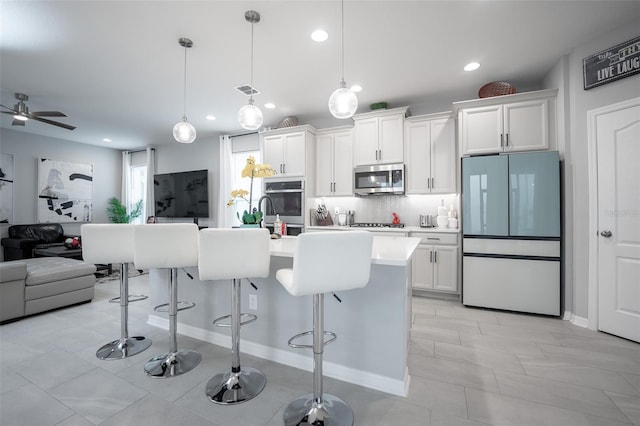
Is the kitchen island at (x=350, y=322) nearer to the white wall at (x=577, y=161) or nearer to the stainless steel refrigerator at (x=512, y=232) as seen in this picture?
the stainless steel refrigerator at (x=512, y=232)

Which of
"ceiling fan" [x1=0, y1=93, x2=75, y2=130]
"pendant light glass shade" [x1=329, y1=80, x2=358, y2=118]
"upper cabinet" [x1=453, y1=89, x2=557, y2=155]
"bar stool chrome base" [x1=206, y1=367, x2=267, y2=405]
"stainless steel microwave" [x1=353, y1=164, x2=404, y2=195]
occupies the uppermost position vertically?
"ceiling fan" [x1=0, y1=93, x2=75, y2=130]

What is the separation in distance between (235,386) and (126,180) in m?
7.45

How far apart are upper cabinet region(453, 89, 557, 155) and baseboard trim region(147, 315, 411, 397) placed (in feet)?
9.31

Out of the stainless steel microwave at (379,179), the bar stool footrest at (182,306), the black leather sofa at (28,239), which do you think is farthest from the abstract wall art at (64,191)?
the stainless steel microwave at (379,179)

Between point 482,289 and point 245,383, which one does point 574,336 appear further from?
point 245,383

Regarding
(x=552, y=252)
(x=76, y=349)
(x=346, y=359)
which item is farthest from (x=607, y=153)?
(x=76, y=349)

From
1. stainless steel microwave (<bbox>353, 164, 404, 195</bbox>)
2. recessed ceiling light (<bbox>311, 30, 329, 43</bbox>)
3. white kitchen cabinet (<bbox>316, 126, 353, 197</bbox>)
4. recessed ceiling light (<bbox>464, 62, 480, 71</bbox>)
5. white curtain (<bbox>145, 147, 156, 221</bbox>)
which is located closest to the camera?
recessed ceiling light (<bbox>311, 30, 329, 43</bbox>)

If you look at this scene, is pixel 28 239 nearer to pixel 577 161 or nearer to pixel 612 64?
pixel 577 161

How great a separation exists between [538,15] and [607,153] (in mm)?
1464

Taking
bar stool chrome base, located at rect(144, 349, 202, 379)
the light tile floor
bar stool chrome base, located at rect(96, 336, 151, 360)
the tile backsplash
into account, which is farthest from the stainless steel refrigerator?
bar stool chrome base, located at rect(96, 336, 151, 360)

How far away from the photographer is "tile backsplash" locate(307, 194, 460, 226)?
4207 mm

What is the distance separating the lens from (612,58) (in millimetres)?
2574

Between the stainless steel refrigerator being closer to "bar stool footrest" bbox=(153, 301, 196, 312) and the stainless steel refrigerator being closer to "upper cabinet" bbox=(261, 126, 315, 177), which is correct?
"upper cabinet" bbox=(261, 126, 315, 177)

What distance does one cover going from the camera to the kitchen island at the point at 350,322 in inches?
68.6
